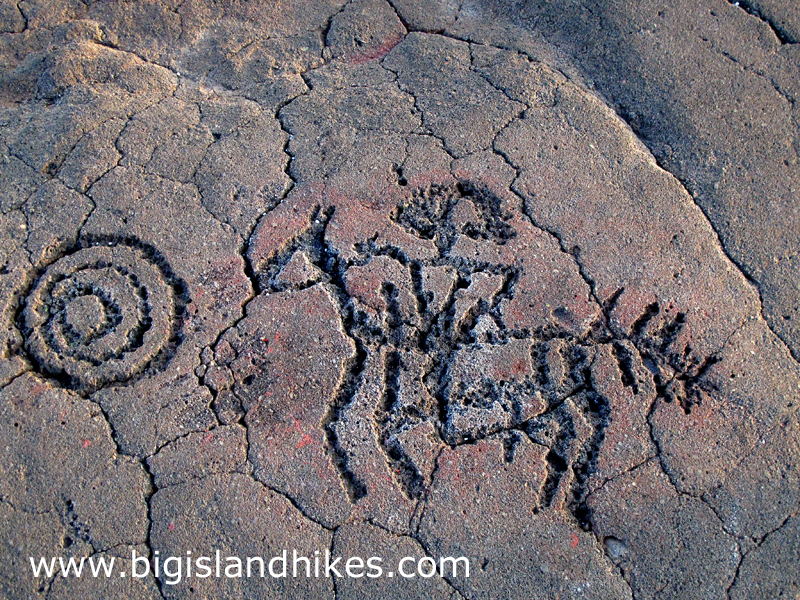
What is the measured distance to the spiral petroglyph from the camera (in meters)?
2.42

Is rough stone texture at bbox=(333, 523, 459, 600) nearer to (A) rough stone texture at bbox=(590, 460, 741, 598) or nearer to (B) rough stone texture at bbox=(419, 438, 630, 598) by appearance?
(B) rough stone texture at bbox=(419, 438, 630, 598)

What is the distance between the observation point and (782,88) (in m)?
3.22

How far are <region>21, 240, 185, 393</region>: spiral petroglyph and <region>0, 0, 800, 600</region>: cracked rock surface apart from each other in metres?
0.01

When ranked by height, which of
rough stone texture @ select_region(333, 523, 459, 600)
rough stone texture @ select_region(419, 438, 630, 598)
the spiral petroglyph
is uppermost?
rough stone texture @ select_region(419, 438, 630, 598)

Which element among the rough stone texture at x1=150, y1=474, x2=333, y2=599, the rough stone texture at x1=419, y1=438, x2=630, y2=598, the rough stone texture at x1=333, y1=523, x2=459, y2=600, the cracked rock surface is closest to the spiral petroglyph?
the cracked rock surface

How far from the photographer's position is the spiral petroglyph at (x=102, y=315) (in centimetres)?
242

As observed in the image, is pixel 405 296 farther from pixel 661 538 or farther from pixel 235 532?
pixel 661 538

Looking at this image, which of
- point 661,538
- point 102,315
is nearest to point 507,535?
point 661,538

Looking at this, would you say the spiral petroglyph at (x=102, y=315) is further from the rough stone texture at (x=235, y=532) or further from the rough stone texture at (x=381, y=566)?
the rough stone texture at (x=381, y=566)

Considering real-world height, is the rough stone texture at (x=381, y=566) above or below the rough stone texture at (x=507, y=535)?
below

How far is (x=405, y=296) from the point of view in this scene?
2555mm

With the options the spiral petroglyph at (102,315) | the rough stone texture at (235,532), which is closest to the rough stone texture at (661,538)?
the rough stone texture at (235,532)

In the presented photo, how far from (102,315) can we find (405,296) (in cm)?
136

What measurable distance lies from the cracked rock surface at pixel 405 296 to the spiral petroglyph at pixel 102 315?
1 centimetres
